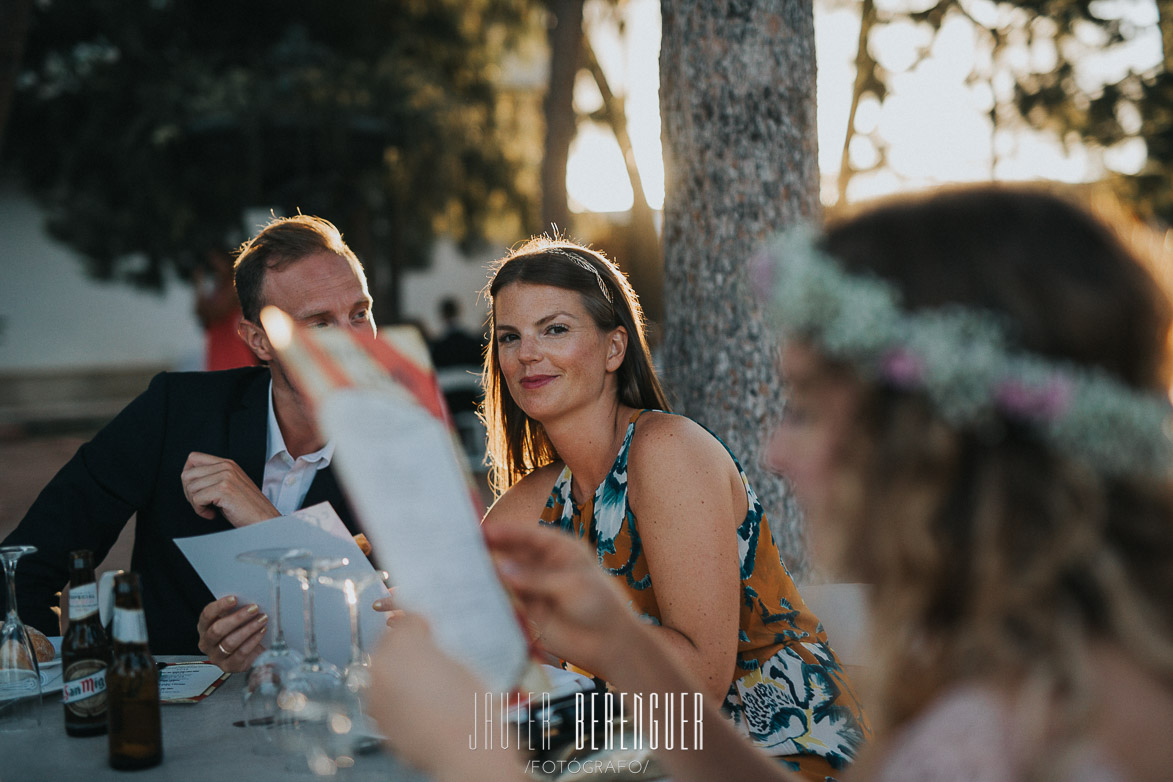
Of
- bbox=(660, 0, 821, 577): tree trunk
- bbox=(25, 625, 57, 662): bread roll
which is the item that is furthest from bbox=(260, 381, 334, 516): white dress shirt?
bbox=(660, 0, 821, 577): tree trunk

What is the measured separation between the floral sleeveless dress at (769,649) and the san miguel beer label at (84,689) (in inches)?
48.3

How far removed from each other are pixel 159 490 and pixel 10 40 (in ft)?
15.3

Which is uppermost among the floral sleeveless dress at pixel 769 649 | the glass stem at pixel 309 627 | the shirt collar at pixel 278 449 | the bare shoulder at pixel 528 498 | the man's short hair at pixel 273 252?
the man's short hair at pixel 273 252

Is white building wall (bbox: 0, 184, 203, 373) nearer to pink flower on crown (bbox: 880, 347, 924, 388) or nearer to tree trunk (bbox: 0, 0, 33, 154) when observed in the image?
tree trunk (bbox: 0, 0, 33, 154)

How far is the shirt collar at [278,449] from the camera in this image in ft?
9.54

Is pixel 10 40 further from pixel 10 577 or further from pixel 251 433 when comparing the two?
pixel 10 577

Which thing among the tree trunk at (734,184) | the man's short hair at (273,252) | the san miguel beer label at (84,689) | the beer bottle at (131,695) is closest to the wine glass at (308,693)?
the beer bottle at (131,695)

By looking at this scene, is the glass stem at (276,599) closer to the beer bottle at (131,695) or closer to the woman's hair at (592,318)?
the beer bottle at (131,695)

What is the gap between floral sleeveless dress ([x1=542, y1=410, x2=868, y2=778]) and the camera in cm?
230

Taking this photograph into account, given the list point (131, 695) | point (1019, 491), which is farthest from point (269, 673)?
point (1019, 491)

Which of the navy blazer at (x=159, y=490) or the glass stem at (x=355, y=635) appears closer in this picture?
the glass stem at (x=355, y=635)

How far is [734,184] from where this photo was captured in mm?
3887

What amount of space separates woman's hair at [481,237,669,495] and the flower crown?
5.47 feet

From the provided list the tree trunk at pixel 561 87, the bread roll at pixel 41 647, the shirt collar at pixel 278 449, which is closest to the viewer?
the bread roll at pixel 41 647
